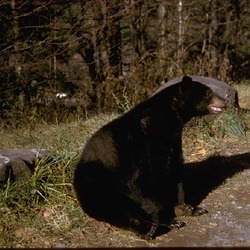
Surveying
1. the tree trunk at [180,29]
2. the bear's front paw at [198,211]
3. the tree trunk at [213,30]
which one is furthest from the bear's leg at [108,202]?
the tree trunk at [213,30]

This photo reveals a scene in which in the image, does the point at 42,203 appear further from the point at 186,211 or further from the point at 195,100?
the point at 195,100

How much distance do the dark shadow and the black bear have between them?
874mm

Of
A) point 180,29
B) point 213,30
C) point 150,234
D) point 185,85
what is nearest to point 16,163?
point 150,234

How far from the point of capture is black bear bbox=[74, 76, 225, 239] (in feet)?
15.4

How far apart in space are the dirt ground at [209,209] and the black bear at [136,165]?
0.16 metres

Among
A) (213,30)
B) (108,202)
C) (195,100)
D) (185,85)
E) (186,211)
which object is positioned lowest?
(213,30)

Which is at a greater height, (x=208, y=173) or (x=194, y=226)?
(x=194, y=226)

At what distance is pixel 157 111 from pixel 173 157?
529 millimetres

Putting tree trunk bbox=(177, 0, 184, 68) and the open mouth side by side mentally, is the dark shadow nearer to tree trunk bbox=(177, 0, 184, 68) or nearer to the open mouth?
the open mouth

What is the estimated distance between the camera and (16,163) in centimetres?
541

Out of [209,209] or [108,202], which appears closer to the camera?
[108,202]

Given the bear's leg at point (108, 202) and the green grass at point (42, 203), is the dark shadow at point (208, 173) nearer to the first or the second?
the bear's leg at point (108, 202)

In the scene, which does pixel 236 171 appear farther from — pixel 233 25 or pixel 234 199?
pixel 233 25

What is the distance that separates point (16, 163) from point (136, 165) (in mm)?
1340
